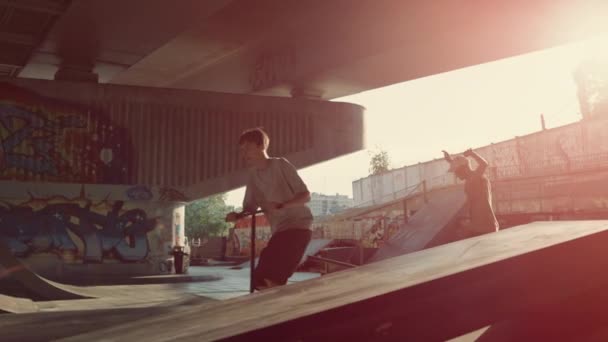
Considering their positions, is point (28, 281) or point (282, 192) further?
point (28, 281)

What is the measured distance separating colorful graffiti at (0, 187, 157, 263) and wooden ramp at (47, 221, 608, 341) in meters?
13.3

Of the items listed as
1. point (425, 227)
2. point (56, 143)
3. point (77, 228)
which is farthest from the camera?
point (56, 143)

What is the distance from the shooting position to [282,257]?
158 inches

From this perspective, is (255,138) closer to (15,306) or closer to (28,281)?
(15,306)

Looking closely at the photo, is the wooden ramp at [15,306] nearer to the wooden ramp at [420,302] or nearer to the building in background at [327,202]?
the wooden ramp at [420,302]

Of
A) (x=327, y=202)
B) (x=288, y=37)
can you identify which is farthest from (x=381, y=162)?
(x=327, y=202)

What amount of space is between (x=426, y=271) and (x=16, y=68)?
18.7m

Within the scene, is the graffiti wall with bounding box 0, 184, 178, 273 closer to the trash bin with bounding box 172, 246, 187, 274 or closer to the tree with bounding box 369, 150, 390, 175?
the trash bin with bounding box 172, 246, 187, 274

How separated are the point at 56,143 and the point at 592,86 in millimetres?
47177

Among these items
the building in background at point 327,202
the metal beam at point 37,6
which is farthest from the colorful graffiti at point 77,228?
the building in background at point 327,202

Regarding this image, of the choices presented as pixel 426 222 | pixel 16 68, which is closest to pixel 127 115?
pixel 16 68

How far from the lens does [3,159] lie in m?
14.2

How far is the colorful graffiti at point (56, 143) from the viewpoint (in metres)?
14.3

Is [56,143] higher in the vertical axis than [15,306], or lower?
higher
